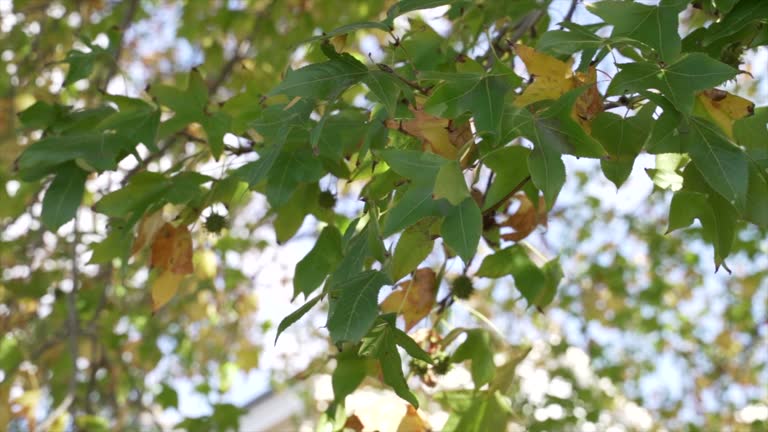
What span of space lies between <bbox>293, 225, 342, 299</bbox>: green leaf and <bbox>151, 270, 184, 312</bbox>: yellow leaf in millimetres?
313

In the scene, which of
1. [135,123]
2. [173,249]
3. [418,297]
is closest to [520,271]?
[418,297]

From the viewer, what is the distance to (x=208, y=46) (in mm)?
4086

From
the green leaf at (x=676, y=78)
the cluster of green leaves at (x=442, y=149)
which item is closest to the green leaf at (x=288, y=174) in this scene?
the cluster of green leaves at (x=442, y=149)

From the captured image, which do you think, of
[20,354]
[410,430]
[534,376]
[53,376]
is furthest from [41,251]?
[410,430]

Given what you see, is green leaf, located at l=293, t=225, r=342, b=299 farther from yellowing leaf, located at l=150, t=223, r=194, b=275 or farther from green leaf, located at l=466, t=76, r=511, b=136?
green leaf, located at l=466, t=76, r=511, b=136

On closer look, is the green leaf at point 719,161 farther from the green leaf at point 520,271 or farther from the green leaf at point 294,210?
the green leaf at point 294,210

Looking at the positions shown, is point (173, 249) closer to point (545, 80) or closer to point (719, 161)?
point (545, 80)

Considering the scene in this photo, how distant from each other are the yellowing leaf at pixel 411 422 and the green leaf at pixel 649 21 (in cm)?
76

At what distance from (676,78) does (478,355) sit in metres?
0.74

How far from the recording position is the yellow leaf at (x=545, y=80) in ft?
4.23

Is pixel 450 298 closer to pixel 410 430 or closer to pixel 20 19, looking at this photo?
pixel 410 430

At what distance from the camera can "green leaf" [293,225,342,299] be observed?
160 cm

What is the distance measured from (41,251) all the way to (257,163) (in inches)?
117

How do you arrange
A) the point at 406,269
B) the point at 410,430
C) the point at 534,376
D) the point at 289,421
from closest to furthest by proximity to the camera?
the point at 406,269
the point at 410,430
the point at 534,376
the point at 289,421
